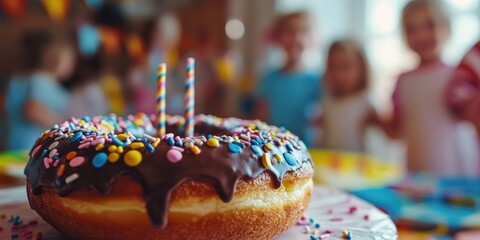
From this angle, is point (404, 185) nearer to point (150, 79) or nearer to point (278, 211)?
point (278, 211)

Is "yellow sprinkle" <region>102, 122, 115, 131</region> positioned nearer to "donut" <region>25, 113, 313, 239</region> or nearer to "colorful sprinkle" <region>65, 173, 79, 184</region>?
"donut" <region>25, 113, 313, 239</region>

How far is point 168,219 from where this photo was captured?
31.7 inches

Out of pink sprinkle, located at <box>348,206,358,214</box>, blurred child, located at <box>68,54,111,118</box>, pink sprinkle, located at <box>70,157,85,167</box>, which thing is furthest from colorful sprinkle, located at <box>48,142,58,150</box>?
blurred child, located at <box>68,54,111,118</box>

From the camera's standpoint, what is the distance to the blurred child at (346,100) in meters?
2.64

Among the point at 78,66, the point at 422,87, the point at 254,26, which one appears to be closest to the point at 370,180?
the point at 422,87

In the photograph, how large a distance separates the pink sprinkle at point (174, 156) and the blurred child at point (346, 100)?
→ 1.96 m

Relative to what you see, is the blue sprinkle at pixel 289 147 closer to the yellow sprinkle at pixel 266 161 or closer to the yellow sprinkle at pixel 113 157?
the yellow sprinkle at pixel 266 161

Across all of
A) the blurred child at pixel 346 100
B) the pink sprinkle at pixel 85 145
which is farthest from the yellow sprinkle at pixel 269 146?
the blurred child at pixel 346 100

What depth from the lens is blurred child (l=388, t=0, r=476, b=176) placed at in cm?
215

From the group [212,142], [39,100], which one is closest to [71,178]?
[212,142]

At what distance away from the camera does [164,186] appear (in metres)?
0.78

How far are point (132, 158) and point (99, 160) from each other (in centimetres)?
6

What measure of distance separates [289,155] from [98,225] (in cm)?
37

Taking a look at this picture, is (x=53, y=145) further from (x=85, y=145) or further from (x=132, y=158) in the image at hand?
(x=132, y=158)
